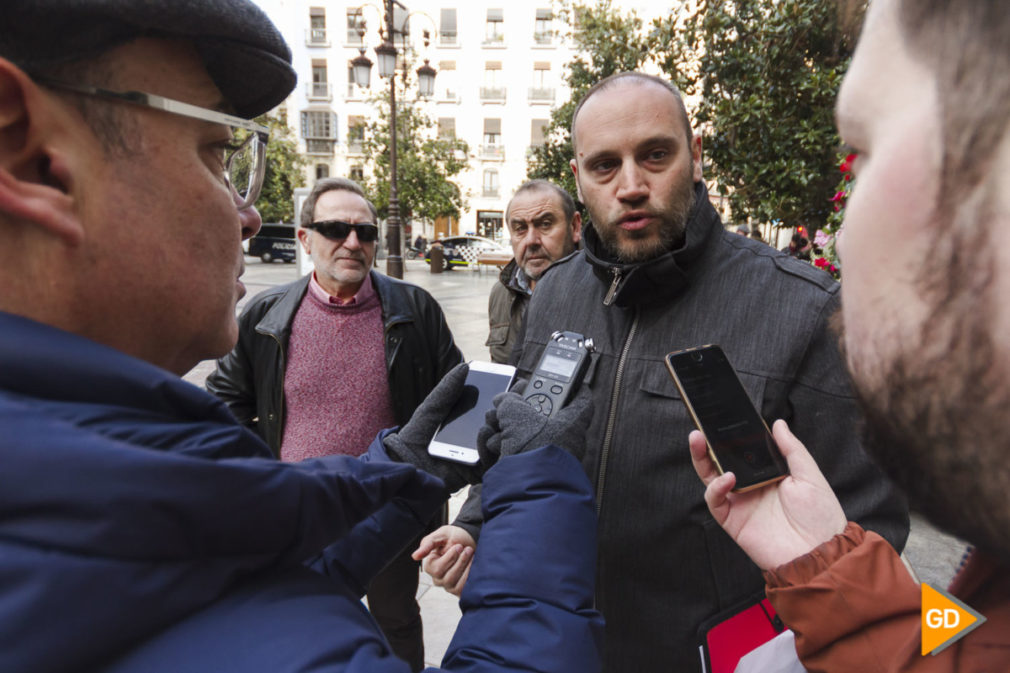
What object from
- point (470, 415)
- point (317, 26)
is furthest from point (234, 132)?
point (317, 26)

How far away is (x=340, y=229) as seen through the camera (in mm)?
3150

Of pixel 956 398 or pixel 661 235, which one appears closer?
pixel 956 398

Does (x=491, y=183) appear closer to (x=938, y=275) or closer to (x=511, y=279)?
(x=511, y=279)

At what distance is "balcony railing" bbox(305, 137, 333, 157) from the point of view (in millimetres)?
36053

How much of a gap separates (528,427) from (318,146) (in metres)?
38.7

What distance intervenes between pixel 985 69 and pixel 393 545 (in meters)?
1.13

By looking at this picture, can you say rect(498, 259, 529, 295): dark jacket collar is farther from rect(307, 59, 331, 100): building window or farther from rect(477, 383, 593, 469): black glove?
rect(307, 59, 331, 100): building window

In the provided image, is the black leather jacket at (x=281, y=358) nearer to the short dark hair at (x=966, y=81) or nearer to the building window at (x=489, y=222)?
the short dark hair at (x=966, y=81)

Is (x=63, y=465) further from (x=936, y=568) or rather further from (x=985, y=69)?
(x=936, y=568)

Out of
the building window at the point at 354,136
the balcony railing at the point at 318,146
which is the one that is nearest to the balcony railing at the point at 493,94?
the building window at the point at 354,136

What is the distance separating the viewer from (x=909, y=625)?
0.78m

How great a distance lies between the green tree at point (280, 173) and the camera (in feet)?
89.0

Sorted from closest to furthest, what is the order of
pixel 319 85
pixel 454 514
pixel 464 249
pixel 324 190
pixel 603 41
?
pixel 324 190, pixel 454 514, pixel 603 41, pixel 464 249, pixel 319 85

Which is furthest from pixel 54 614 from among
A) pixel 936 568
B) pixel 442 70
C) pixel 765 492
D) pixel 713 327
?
pixel 442 70
